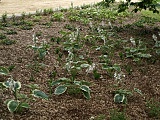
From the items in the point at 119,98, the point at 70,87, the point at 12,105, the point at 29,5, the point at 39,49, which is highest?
the point at 29,5

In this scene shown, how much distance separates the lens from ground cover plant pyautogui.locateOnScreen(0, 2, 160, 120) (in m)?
5.04

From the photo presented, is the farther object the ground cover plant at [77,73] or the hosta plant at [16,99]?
the ground cover plant at [77,73]

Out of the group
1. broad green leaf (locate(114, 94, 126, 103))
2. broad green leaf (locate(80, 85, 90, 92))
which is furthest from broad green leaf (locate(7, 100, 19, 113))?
broad green leaf (locate(114, 94, 126, 103))

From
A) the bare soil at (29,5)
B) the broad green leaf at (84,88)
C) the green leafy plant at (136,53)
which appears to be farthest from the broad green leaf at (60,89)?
the bare soil at (29,5)

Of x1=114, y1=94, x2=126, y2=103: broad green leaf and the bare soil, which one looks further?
the bare soil

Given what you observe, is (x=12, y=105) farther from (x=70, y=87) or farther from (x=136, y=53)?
(x=136, y=53)

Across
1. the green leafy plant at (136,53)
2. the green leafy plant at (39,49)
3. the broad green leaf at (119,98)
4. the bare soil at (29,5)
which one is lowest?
the broad green leaf at (119,98)

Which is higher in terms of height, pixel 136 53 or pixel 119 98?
pixel 136 53

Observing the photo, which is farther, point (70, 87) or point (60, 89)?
point (70, 87)

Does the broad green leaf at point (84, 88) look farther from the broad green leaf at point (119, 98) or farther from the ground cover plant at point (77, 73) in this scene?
the broad green leaf at point (119, 98)

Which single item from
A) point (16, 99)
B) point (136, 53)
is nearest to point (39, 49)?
point (136, 53)

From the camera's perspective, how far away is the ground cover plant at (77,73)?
5039mm

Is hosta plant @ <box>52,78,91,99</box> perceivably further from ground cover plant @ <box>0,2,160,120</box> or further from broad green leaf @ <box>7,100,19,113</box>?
broad green leaf @ <box>7,100,19,113</box>

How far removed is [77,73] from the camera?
21.6ft
